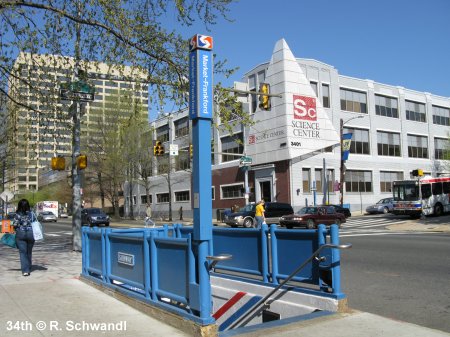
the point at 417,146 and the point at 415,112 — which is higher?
the point at 415,112

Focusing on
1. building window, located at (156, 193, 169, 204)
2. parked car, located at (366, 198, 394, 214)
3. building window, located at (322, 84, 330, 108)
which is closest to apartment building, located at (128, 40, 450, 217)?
building window, located at (322, 84, 330, 108)

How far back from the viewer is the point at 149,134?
50.2 m

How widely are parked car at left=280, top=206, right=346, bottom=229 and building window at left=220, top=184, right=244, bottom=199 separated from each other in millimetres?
19331

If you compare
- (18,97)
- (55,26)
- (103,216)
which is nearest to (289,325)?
(55,26)

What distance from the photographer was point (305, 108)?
43.7m

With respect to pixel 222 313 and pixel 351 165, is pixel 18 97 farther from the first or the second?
pixel 351 165

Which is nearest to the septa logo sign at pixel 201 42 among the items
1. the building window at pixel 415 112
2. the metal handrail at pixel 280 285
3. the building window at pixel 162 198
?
the metal handrail at pixel 280 285

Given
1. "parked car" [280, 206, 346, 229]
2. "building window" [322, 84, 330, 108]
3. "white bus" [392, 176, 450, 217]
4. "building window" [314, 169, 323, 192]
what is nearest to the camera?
"parked car" [280, 206, 346, 229]

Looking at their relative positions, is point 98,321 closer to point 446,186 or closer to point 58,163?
point 58,163

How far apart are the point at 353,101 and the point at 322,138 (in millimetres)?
7332

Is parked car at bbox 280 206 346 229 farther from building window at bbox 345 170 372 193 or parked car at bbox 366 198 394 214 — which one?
building window at bbox 345 170 372 193

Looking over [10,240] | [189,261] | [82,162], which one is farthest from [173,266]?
[82,162]

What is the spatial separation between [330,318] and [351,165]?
43.3 m

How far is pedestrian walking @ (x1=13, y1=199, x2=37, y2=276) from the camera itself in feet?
34.3
